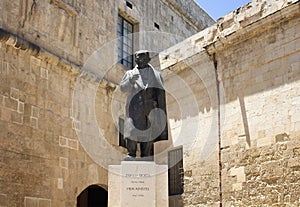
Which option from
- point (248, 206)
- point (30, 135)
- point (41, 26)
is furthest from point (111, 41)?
point (248, 206)

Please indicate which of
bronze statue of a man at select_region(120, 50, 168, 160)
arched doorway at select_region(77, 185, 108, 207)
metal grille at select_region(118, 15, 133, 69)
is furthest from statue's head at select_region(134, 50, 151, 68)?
arched doorway at select_region(77, 185, 108, 207)

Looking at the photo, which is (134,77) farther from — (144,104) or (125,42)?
(125,42)

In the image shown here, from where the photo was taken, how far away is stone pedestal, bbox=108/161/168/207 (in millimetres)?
5309

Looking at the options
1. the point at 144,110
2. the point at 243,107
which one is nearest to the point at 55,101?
the point at 243,107

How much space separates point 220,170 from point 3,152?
160 inches

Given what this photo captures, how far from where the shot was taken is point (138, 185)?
211 inches

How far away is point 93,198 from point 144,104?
7092 mm

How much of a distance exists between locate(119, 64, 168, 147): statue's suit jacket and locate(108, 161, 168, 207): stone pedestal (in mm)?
370

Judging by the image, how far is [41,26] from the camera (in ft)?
31.1

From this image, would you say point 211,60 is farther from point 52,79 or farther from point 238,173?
point 52,79

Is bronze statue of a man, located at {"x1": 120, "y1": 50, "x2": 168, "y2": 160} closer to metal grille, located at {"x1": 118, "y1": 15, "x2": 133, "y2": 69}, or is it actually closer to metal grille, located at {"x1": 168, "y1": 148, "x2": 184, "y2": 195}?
metal grille, located at {"x1": 168, "y1": 148, "x2": 184, "y2": 195}

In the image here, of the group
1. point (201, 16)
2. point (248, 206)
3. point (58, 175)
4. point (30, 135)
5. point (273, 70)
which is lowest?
point (248, 206)

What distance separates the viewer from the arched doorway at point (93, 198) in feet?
39.2

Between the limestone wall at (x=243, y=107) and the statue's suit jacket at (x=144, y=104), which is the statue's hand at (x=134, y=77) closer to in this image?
the statue's suit jacket at (x=144, y=104)
